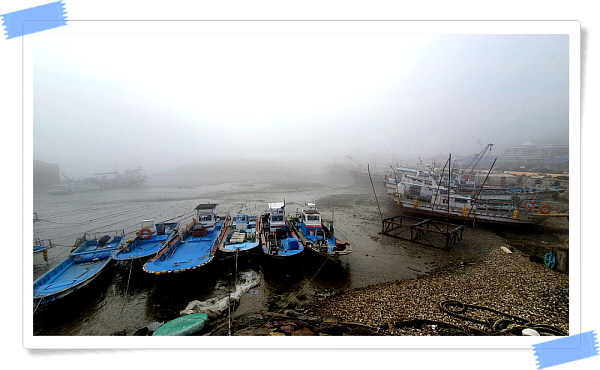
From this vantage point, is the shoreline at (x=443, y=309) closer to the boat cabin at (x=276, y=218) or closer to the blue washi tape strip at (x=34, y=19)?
the boat cabin at (x=276, y=218)

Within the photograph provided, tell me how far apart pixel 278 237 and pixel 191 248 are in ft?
8.07

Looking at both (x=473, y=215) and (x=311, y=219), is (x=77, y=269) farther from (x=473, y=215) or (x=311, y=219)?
(x=473, y=215)

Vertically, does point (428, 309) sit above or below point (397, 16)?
below

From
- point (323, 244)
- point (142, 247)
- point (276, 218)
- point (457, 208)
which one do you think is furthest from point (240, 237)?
point (457, 208)

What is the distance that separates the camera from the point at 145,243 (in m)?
6.39

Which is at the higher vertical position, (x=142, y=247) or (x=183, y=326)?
(x=142, y=247)

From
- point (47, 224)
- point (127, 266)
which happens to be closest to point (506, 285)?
point (127, 266)

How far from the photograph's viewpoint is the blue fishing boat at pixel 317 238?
18.9 feet

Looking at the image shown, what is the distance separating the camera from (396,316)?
344cm
